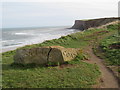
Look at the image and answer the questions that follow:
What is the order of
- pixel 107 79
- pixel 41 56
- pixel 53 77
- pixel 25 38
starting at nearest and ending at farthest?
pixel 53 77 < pixel 107 79 < pixel 41 56 < pixel 25 38

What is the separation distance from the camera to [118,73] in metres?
9.20

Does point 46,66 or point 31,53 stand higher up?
point 31,53

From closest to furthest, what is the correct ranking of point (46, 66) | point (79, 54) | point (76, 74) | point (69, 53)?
1. point (76, 74)
2. point (46, 66)
3. point (69, 53)
4. point (79, 54)

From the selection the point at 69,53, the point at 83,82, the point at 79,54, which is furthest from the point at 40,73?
the point at 79,54

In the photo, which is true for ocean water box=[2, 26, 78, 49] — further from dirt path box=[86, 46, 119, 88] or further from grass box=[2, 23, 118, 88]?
dirt path box=[86, 46, 119, 88]

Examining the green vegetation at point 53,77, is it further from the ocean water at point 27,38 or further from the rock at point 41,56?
the ocean water at point 27,38

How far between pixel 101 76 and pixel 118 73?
4.03ft

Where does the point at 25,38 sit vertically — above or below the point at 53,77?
below

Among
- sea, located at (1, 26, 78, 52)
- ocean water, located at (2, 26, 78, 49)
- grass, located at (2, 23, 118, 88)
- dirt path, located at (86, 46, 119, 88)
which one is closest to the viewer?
grass, located at (2, 23, 118, 88)

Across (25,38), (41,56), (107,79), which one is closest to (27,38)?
(25,38)

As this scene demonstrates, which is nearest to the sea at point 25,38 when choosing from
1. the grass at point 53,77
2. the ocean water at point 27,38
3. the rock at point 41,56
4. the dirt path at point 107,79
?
the ocean water at point 27,38

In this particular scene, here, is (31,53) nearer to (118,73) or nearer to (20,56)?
(20,56)

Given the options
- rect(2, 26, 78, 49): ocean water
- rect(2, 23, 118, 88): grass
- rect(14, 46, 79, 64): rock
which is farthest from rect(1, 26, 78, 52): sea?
rect(2, 23, 118, 88): grass

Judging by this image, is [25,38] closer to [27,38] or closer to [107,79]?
[27,38]
